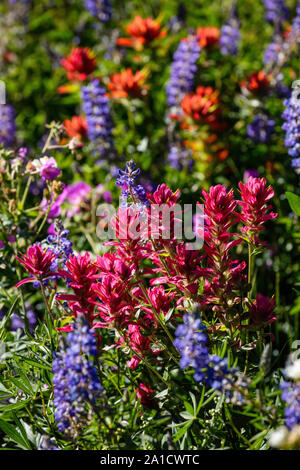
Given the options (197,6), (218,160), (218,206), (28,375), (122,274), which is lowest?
(28,375)

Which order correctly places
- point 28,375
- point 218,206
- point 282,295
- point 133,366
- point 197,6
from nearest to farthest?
1. point 218,206
2. point 133,366
3. point 28,375
4. point 282,295
5. point 197,6

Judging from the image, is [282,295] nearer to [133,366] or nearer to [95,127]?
[133,366]

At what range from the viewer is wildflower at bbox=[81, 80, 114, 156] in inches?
95.0

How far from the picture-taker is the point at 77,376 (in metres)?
1.00

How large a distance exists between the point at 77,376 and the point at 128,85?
1.86 metres

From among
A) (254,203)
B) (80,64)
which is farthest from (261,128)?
(254,203)

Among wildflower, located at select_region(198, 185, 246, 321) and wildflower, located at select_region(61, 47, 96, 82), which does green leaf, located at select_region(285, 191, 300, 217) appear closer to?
wildflower, located at select_region(198, 185, 246, 321)

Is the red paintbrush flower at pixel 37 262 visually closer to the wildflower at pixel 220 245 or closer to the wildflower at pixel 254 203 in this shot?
the wildflower at pixel 220 245

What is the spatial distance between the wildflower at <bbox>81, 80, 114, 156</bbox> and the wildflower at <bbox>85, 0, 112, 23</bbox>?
0.80 meters

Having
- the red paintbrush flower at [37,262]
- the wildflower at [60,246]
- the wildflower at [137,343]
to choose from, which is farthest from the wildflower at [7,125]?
the wildflower at [137,343]

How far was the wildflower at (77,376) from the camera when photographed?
100cm
